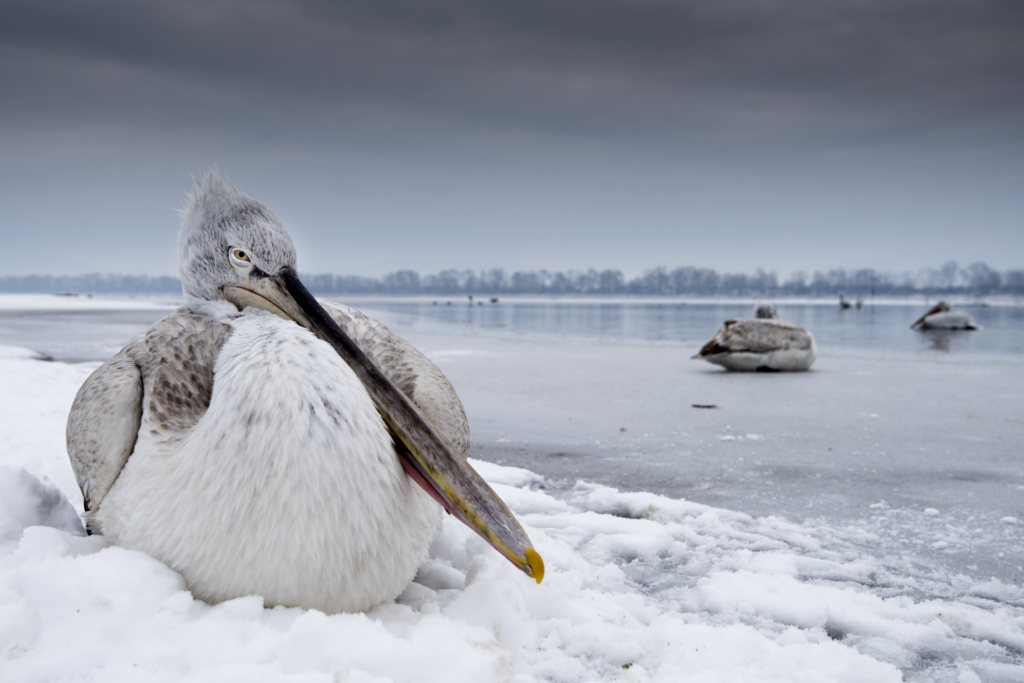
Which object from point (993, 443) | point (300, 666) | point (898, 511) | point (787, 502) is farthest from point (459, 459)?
point (993, 443)

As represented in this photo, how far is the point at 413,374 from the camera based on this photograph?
8.02 ft

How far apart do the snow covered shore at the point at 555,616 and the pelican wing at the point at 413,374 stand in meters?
0.51

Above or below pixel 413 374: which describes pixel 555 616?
below

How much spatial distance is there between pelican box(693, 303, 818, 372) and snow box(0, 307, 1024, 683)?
4.24 m

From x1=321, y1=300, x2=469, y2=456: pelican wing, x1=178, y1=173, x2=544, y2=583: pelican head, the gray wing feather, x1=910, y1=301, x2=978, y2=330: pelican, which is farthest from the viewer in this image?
x1=910, y1=301, x2=978, y2=330: pelican

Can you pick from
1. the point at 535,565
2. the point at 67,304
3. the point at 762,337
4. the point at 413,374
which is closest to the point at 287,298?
the point at 413,374

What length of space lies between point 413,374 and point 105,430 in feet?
3.33

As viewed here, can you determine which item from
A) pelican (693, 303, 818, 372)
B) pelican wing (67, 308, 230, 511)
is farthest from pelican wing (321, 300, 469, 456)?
pelican (693, 303, 818, 372)

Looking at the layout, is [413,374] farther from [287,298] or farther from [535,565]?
[535,565]

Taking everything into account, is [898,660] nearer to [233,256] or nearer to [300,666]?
[300,666]

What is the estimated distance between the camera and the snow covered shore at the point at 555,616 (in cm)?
155

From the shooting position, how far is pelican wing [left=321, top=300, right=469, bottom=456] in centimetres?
A: 231

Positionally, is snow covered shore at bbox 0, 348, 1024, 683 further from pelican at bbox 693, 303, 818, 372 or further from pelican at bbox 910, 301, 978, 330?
pelican at bbox 910, 301, 978, 330

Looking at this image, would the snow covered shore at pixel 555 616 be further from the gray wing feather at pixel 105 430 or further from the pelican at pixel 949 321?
the pelican at pixel 949 321
